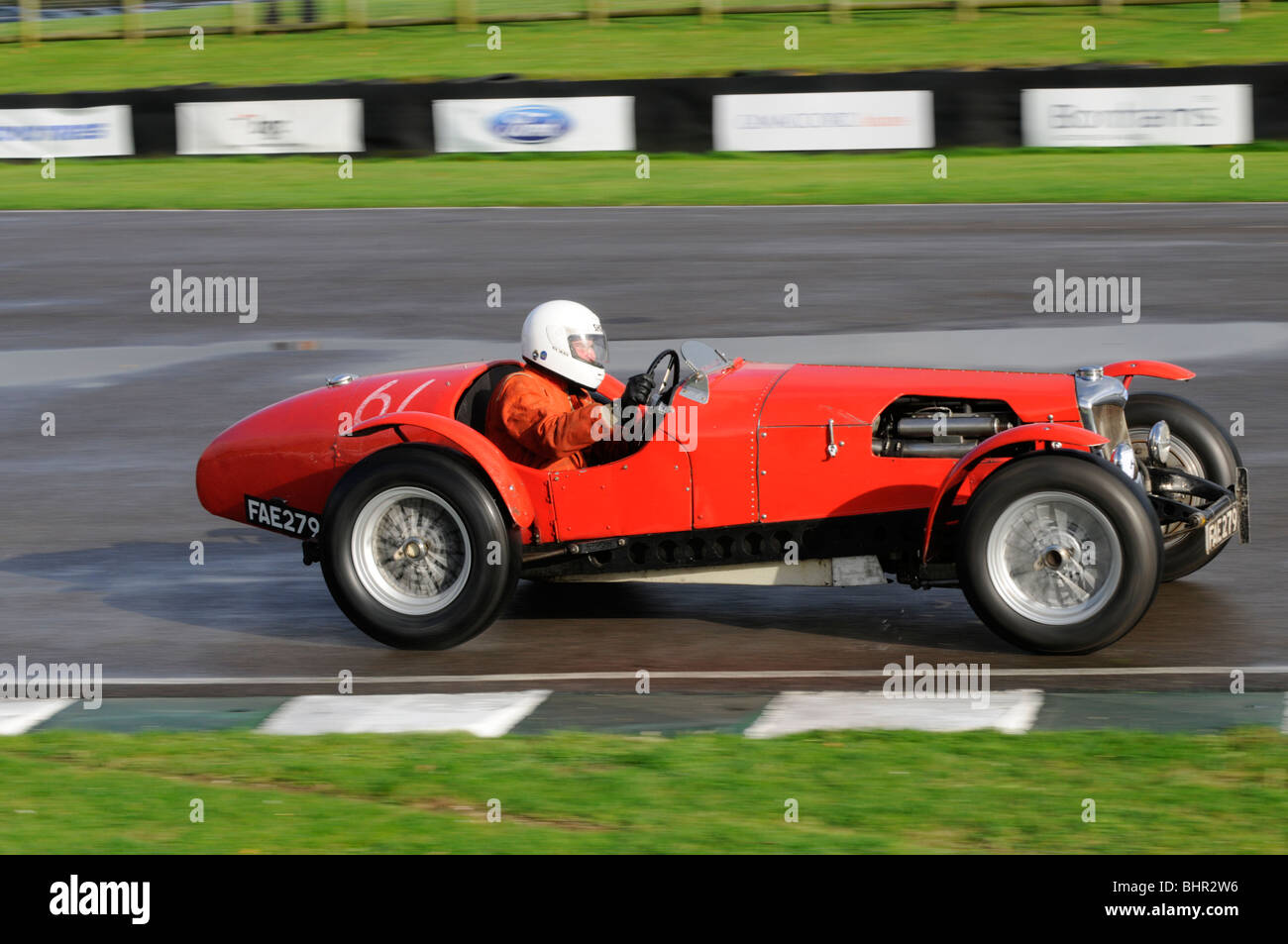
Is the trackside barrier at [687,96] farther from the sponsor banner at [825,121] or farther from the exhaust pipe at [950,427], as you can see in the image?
the exhaust pipe at [950,427]

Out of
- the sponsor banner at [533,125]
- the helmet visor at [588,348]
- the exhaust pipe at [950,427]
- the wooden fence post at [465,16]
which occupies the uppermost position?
the wooden fence post at [465,16]

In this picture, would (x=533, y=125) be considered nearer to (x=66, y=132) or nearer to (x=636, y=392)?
(x=66, y=132)

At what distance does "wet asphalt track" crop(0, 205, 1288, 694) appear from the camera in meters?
7.40

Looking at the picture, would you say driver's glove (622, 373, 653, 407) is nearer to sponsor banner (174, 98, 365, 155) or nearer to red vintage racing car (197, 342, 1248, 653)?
red vintage racing car (197, 342, 1248, 653)

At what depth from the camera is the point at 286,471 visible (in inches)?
307

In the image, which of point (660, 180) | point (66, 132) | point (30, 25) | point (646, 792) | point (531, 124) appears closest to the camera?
point (646, 792)

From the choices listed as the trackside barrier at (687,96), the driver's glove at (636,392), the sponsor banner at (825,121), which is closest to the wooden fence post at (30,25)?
the trackside barrier at (687,96)

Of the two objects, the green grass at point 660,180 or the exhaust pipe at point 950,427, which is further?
the green grass at point 660,180

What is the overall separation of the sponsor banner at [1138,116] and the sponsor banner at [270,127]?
32.9 ft

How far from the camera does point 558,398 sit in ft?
24.8

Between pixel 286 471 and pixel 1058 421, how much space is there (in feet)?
10.3

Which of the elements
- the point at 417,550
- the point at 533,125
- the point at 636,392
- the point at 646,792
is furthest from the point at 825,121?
the point at 646,792

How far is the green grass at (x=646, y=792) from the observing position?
5.26 m

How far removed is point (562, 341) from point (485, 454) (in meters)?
0.56
